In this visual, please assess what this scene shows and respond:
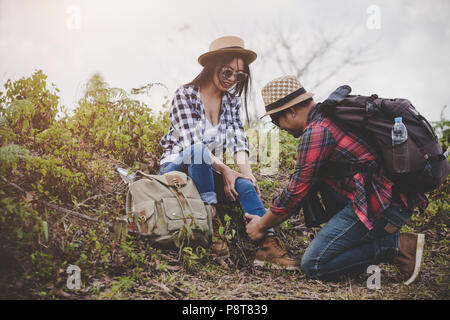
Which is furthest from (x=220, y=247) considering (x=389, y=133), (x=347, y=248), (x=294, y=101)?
(x=389, y=133)

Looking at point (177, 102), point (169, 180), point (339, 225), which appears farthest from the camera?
point (177, 102)

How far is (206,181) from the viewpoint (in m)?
3.50

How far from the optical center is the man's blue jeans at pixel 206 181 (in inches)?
136

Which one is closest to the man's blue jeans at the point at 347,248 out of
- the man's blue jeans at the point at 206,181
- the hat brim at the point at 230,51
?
the man's blue jeans at the point at 206,181

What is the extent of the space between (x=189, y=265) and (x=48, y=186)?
155 centimetres

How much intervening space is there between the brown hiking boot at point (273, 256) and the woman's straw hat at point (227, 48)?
198 cm

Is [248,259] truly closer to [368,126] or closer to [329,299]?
[329,299]

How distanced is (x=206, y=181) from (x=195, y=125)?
2.23 ft

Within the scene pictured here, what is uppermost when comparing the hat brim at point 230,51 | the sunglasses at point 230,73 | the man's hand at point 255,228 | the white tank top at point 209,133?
the hat brim at point 230,51

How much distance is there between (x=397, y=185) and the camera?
280 centimetres

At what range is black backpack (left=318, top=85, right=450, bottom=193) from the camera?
2.66 meters

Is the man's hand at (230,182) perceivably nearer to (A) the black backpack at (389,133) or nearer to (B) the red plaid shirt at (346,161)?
(B) the red plaid shirt at (346,161)

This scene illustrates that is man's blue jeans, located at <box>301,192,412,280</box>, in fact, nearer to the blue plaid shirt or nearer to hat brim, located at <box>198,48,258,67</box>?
the blue plaid shirt

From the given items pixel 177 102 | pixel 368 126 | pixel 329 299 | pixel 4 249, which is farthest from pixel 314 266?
pixel 4 249
